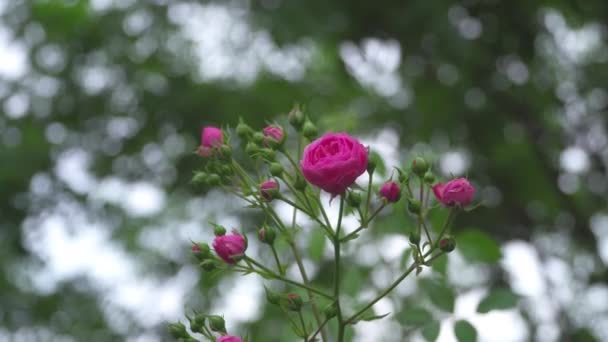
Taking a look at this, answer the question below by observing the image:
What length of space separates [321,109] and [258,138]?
11.7 ft

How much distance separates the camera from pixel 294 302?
122cm

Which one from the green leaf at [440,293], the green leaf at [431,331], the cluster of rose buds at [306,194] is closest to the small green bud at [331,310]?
the cluster of rose buds at [306,194]

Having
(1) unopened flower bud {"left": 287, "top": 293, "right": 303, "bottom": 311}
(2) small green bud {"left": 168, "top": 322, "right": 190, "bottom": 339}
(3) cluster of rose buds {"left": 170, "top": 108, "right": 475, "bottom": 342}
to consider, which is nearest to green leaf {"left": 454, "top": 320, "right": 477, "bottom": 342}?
(3) cluster of rose buds {"left": 170, "top": 108, "right": 475, "bottom": 342}

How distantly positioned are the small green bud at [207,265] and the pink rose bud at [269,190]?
0.44 feet

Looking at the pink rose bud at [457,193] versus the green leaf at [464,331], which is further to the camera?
the green leaf at [464,331]

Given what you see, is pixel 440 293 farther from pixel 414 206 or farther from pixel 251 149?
pixel 251 149

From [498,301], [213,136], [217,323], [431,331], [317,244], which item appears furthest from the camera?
[317,244]

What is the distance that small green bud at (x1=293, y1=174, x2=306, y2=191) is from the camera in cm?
124

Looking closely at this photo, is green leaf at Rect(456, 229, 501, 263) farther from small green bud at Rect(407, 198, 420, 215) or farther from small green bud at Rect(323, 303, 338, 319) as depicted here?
small green bud at Rect(323, 303, 338, 319)

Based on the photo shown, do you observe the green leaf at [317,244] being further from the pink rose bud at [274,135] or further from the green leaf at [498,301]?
the pink rose bud at [274,135]

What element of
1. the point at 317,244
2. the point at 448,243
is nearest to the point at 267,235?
the point at 448,243

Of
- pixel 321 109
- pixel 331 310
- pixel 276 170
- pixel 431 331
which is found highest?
pixel 321 109

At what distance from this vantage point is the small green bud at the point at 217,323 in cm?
123

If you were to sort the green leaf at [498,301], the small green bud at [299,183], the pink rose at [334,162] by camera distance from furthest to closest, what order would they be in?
the green leaf at [498,301], the small green bud at [299,183], the pink rose at [334,162]
